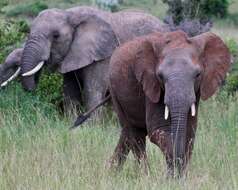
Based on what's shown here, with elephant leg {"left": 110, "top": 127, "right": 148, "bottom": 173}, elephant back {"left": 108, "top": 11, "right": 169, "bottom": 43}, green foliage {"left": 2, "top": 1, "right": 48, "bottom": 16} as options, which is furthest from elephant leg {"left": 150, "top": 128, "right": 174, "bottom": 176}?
green foliage {"left": 2, "top": 1, "right": 48, "bottom": 16}

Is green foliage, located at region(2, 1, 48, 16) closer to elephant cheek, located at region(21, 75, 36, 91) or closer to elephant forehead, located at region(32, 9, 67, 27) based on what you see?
elephant forehead, located at region(32, 9, 67, 27)

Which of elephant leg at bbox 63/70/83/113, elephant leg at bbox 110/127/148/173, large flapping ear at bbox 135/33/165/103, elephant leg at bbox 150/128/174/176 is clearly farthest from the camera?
elephant leg at bbox 63/70/83/113

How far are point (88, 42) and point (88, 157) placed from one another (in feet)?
14.1

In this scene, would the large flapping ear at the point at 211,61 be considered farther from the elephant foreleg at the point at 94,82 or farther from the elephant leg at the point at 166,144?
the elephant foreleg at the point at 94,82

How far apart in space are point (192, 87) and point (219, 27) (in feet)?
59.6

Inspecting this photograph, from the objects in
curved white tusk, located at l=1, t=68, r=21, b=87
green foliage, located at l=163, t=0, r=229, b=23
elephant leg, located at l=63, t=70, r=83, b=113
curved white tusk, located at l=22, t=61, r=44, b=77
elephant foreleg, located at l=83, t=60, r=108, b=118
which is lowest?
green foliage, located at l=163, t=0, r=229, b=23

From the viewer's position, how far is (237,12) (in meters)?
29.9

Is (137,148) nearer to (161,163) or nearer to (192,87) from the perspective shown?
(161,163)

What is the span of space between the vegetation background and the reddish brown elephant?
Answer: 217 mm

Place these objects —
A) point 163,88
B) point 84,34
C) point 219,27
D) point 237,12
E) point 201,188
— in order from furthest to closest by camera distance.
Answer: point 237,12 → point 219,27 → point 84,34 → point 163,88 → point 201,188

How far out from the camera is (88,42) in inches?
523

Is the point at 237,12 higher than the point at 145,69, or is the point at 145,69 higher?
the point at 145,69

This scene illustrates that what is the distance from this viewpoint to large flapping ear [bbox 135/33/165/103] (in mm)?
8383

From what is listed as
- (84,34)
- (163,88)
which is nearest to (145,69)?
(163,88)
